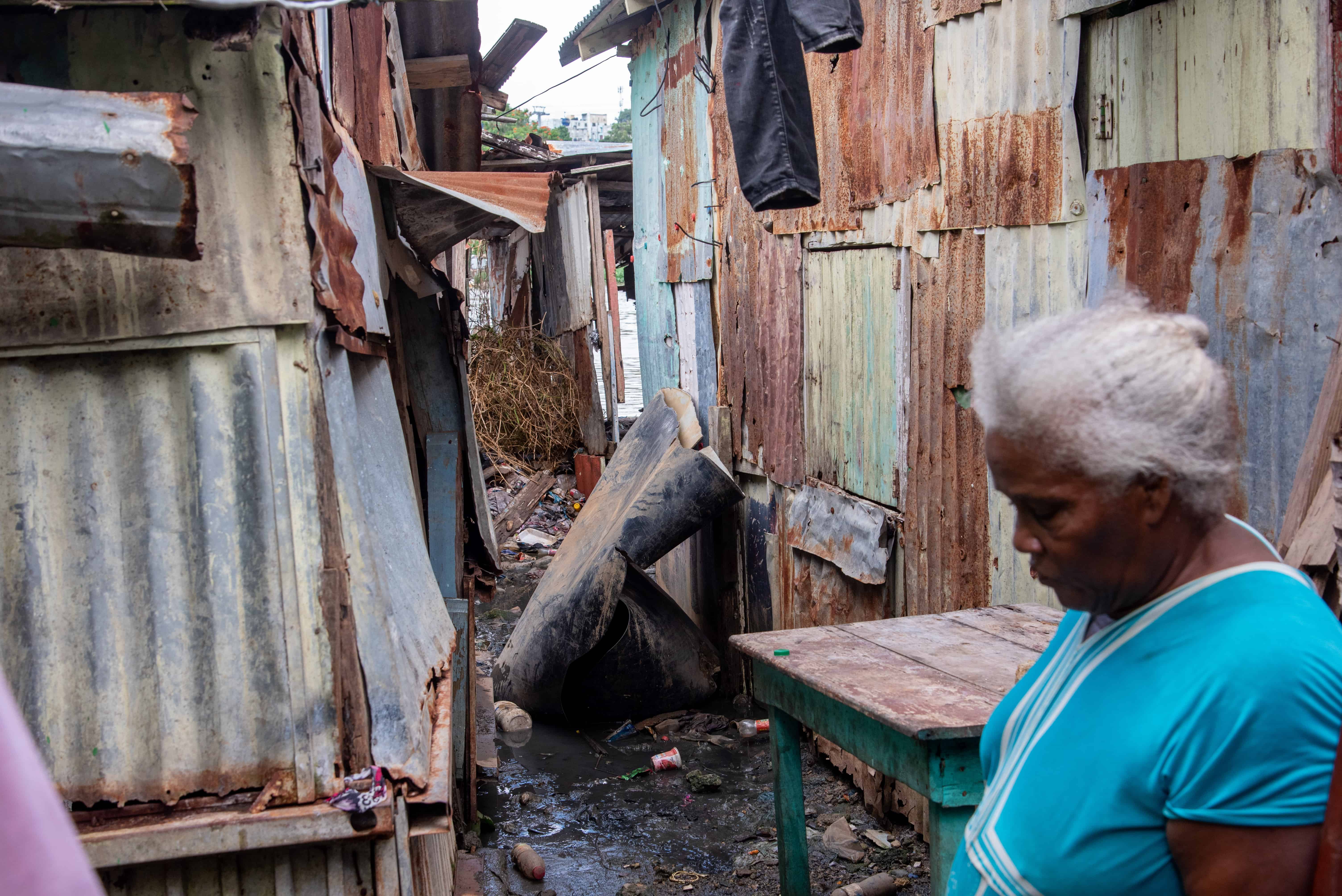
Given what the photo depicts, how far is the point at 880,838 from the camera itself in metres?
4.99

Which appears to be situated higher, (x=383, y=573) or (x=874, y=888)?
(x=383, y=573)

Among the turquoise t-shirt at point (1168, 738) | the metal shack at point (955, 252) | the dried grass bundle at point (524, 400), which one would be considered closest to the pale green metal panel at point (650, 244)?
the metal shack at point (955, 252)

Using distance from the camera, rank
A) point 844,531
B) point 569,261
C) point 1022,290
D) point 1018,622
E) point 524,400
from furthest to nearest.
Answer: point 524,400
point 569,261
point 844,531
point 1022,290
point 1018,622

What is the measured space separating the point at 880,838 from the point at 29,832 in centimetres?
485

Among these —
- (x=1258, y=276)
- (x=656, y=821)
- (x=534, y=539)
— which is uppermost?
(x=1258, y=276)

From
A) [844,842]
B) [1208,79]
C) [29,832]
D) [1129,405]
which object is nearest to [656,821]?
[844,842]

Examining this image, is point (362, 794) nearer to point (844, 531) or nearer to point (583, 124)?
point (844, 531)

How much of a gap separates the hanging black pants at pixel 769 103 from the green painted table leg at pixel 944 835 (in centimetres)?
242

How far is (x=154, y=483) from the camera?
2.36m

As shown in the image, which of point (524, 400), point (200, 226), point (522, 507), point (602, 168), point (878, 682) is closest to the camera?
point (200, 226)

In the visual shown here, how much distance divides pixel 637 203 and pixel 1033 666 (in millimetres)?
8205

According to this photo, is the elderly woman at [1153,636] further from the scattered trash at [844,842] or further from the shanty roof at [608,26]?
the shanty roof at [608,26]

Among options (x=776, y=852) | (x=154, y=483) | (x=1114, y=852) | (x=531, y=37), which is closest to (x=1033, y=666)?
(x=1114, y=852)

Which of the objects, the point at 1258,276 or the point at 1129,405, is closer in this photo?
the point at 1129,405
